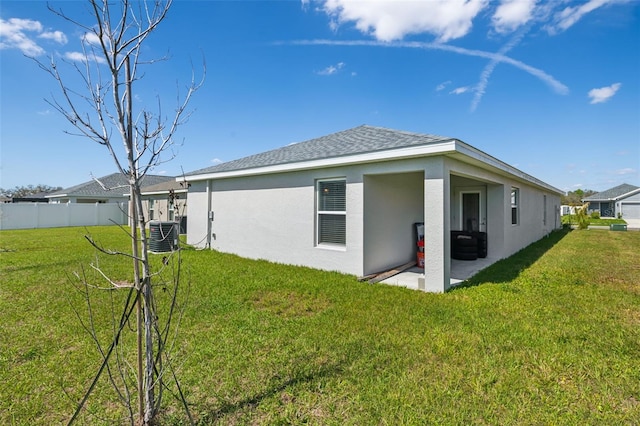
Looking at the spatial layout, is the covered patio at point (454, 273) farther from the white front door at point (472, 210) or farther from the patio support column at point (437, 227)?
the white front door at point (472, 210)

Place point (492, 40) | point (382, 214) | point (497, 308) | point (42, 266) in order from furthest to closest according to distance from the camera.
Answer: point (492, 40)
point (42, 266)
point (382, 214)
point (497, 308)

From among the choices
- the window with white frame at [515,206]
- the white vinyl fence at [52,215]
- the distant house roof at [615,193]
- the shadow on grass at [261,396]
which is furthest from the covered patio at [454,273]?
the distant house roof at [615,193]

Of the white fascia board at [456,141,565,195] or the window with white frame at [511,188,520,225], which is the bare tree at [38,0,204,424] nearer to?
the white fascia board at [456,141,565,195]

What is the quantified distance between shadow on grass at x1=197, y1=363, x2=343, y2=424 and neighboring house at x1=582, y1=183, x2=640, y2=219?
48.3 metres

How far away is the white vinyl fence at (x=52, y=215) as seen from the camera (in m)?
19.4

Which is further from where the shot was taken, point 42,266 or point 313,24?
point 313,24

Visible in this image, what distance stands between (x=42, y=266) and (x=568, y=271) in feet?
45.2

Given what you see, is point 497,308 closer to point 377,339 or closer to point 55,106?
point 377,339

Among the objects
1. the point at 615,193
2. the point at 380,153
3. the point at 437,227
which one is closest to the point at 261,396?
the point at 437,227

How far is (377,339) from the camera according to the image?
354 centimetres

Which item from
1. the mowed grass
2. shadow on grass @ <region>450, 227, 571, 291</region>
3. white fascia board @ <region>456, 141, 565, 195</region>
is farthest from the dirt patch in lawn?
white fascia board @ <region>456, 141, 565, 195</region>

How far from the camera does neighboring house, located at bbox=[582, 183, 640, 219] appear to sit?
34.4 m

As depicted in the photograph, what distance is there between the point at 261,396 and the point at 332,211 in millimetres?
5123

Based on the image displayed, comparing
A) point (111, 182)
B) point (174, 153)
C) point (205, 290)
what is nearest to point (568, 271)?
point (205, 290)
